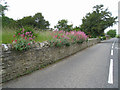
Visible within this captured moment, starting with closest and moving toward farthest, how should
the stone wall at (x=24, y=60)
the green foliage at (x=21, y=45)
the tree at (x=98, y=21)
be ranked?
1. the stone wall at (x=24, y=60)
2. the green foliage at (x=21, y=45)
3. the tree at (x=98, y=21)

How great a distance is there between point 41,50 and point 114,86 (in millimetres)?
3798

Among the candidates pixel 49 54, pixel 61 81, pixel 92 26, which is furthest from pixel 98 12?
pixel 61 81

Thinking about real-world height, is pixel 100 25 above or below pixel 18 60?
above

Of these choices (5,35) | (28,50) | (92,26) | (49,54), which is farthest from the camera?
(92,26)

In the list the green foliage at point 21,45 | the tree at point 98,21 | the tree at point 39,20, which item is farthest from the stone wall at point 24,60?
the tree at point 39,20

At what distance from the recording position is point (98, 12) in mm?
31125

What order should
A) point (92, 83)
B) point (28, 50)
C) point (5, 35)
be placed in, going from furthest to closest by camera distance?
point (5, 35)
point (28, 50)
point (92, 83)

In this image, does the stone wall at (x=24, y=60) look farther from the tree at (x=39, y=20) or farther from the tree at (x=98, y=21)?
the tree at (x=39, y=20)

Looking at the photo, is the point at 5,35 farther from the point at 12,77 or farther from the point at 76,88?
the point at 76,88

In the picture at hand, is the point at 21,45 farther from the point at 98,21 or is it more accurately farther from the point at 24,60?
the point at 98,21

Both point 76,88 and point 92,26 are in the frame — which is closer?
point 76,88

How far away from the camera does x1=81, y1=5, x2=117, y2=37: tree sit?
2781 cm

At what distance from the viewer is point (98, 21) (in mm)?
29547

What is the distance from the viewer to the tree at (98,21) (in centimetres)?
2781
